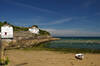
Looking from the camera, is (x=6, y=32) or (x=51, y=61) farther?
(x=6, y=32)

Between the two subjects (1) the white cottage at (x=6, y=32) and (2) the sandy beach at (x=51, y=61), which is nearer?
(2) the sandy beach at (x=51, y=61)

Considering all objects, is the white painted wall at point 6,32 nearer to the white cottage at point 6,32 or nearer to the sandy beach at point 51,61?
the white cottage at point 6,32

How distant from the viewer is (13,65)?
9297 mm

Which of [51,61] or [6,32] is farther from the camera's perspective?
[6,32]

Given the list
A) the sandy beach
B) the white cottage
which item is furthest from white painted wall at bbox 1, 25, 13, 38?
the sandy beach

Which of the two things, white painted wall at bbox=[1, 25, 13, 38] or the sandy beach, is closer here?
the sandy beach

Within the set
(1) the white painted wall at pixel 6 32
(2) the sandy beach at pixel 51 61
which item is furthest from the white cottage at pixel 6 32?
(2) the sandy beach at pixel 51 61

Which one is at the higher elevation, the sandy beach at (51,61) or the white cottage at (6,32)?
the white cottage at (6,32)

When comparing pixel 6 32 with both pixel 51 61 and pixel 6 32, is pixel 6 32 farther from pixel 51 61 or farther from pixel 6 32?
pixel 51 61

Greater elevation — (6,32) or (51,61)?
(6,32)

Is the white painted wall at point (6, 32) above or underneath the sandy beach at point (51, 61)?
above

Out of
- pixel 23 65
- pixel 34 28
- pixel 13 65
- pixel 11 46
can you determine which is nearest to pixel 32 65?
pixel 23 65

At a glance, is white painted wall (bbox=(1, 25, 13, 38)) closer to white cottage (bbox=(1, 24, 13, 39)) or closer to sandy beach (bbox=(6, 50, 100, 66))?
white cottage (bbox=(1, 24, 13, 39))

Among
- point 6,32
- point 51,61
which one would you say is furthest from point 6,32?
point 51,61
